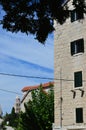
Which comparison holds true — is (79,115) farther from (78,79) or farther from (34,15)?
(34,15)

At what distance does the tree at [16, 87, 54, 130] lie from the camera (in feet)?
137

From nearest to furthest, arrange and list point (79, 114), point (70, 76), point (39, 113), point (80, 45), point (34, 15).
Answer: point (34, 15) < point (79, 114) < point (80, 45) < point (70, 76) < point (39, 113)

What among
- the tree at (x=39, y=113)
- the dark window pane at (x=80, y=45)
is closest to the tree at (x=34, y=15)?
the dark window pane at (x=80, y=45)

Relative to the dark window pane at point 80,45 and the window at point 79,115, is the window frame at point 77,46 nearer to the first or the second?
the dark window pane at point 80,45

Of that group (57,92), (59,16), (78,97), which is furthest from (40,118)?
(59,16)

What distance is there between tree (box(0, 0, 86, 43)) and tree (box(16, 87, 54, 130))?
32.7 m

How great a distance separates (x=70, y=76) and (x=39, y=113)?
8.64 m

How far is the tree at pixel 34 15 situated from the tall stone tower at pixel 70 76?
24.0 meters

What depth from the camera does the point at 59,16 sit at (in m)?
9.02

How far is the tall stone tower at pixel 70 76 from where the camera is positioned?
3328cm

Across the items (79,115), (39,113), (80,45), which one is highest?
(80,45)

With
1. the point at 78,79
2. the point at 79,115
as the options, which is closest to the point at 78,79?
the point at 78,79

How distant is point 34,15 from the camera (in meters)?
8.98

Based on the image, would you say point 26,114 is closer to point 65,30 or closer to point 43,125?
point 43,125
